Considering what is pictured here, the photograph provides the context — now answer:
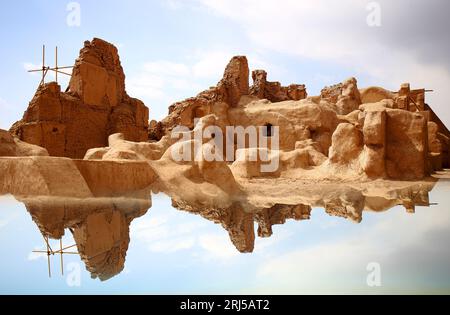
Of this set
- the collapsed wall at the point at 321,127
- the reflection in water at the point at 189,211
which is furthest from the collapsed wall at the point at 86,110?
the reflection in water at the point at 189,211

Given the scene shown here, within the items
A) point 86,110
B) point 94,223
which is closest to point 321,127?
point 86,110

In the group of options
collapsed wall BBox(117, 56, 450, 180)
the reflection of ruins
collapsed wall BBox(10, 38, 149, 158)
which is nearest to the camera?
the reflection of ruins

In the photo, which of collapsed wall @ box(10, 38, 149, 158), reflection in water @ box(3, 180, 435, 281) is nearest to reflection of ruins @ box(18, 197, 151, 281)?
reflection in water @ box(3, 180, 435, 281)

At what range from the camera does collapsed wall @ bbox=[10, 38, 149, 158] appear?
47.0ft

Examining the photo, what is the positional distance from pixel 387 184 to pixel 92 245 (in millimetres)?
9078

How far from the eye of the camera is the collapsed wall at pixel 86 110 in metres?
14.3

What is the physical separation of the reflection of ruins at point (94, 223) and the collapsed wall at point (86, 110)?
7072 mm

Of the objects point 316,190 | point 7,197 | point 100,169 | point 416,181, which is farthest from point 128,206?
point 416,181

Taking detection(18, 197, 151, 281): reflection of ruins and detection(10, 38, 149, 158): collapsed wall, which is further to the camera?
detection(10, 38, 149, 158): collapsed wall

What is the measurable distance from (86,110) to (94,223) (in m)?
10.6

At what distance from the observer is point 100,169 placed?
915cm

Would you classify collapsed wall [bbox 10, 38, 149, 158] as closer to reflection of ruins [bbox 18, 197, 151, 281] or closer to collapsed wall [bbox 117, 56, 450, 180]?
collapsed wall [bbox 117, 56, 450, 180]

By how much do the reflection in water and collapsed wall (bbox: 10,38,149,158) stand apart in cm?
644

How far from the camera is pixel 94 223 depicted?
593 centimetres
